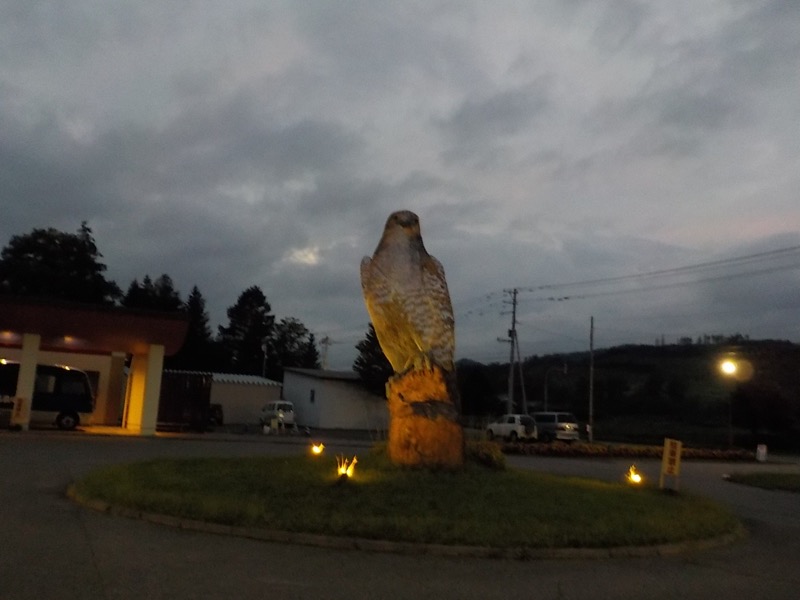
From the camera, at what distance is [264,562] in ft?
28.1

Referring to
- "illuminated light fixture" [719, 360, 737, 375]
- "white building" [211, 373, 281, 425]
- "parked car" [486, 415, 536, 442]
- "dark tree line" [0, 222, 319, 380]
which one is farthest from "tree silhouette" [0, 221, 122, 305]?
"illuminated light fixture" [719, 360, 737, 375]

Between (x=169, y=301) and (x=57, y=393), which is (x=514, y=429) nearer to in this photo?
(x=57, y=393)

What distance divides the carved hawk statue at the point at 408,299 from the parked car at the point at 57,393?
20305 millimetres

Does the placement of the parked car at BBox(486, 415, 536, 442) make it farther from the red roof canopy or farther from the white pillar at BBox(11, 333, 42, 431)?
the white pillar at BBox(11, 333, 42, 431)

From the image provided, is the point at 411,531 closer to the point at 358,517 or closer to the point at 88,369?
the point at 358,517

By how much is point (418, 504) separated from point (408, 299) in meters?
4.45

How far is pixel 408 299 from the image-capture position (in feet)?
48.3

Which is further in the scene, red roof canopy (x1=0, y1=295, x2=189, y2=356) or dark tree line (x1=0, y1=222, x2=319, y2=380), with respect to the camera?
dark tree line (x1=0, y1=222, x2=319, y2=380)

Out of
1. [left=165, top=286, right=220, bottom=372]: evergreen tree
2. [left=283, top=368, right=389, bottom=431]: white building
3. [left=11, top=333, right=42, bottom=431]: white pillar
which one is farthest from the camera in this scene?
[left=165, top=286, right=220, bottom=372]: evergreen tree

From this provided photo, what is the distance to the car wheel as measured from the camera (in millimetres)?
30922

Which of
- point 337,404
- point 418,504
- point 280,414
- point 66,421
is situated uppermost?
point 337,404

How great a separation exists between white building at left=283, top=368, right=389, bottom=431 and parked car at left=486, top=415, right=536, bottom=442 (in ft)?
31.3

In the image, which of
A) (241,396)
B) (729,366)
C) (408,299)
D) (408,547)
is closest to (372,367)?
(241,396)

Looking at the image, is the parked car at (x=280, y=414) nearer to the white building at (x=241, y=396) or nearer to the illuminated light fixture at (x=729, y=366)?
the white building at (x=241, y=396)
